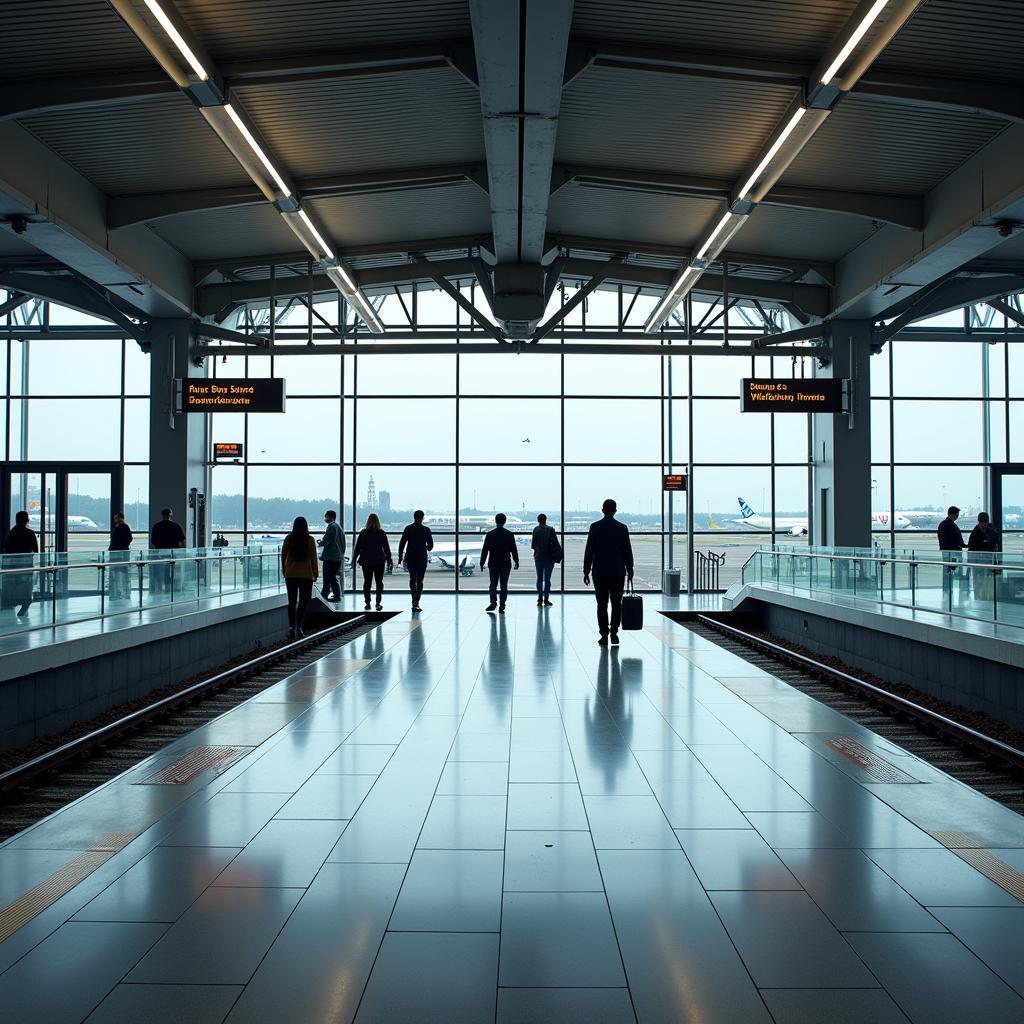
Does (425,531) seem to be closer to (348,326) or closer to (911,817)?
(348,326)

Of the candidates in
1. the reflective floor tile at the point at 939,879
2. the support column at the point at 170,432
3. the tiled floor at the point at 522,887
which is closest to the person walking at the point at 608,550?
the tiled floor at the point at 522,887

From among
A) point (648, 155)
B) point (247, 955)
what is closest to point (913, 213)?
point (648, 155)

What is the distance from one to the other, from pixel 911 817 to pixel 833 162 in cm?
1102

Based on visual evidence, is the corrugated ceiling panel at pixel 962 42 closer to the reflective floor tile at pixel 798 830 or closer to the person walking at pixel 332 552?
the reflective floor tile at pixel 798 830

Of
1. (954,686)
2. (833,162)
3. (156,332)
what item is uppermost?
(833,162)

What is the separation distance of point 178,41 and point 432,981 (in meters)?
7.74

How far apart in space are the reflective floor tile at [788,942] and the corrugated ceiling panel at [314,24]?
345 inches

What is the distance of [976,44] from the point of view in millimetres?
9992

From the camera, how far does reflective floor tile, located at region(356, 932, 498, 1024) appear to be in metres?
2.93

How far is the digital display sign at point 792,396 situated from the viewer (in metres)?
17.5

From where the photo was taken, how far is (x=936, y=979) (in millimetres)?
3166

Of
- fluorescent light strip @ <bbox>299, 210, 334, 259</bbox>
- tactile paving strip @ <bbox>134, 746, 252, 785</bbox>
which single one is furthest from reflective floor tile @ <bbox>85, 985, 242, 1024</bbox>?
fluorescent light strip @ <bbox>299, 210, 334, 259</bbox>

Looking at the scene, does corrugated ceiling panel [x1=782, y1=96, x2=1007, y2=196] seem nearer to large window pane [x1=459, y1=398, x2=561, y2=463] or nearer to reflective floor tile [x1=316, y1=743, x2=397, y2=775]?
reflective floor tile [x1=316, y1=743, x2=397, y2=775]

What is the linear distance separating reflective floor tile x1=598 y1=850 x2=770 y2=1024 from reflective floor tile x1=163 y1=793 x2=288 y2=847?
1.73 m
